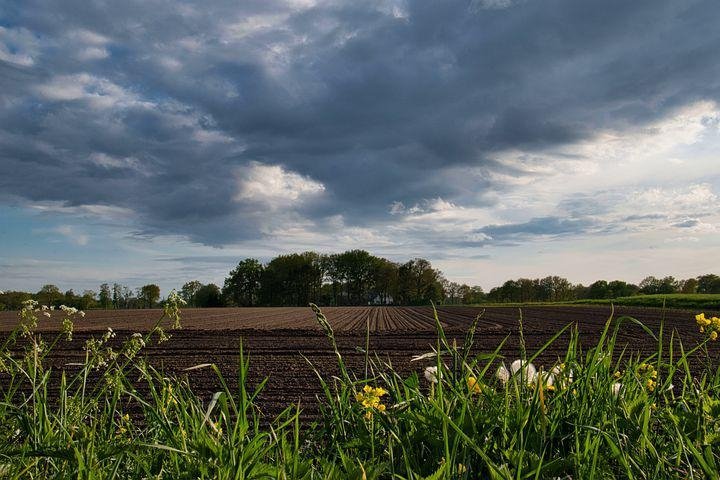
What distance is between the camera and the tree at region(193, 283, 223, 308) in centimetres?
13575

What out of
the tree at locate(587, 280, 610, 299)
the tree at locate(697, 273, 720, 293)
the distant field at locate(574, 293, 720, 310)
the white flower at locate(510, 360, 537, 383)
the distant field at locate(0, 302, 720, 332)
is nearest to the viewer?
the white flower at locate(510, 360, 537, 383)

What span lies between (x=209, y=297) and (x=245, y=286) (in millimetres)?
10593

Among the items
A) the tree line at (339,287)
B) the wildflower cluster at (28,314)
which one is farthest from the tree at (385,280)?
the wildflower cluster at (28,314)

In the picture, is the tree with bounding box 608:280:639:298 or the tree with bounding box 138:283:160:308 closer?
the tree with bounding box 608:280:639:298

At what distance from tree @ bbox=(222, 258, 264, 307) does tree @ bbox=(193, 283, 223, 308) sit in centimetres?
447

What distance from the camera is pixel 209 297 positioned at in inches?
5364

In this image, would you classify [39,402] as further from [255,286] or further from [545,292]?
[255,286]

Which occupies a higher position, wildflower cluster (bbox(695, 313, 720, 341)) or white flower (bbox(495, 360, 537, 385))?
wildflower cluster (bbox(695, 313, 720, 341))

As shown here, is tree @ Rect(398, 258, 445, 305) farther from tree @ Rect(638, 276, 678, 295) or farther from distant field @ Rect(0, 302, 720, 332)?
distant field @ Rect(0, 302, 720, 332)

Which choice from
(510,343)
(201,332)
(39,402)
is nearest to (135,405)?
(39,402)

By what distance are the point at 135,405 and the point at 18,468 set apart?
846 cm

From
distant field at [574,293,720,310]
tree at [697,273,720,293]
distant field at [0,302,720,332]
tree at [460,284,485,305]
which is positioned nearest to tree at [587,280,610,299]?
tree at [697,273,720,293]

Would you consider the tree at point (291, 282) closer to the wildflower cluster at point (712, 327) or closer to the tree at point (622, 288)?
the tree at point (622, 288)

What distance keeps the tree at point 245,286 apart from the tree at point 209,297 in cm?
447
